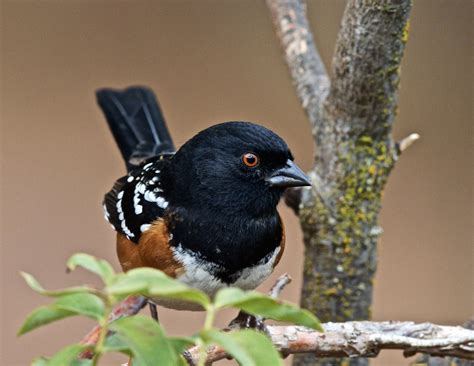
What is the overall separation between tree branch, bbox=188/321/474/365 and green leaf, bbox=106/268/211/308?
97cm

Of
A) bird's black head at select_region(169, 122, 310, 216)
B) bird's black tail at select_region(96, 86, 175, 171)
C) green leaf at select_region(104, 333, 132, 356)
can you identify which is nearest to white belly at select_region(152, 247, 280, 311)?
bird's black head at select_region(169, 122, 310, 216)

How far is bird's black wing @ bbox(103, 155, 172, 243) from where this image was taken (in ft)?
5.98

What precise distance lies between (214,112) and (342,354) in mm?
2718

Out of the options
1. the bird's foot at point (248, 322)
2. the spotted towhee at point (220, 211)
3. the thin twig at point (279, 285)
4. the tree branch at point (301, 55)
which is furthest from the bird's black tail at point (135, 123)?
the thin twig at point (279, 285)

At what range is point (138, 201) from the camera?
192cm

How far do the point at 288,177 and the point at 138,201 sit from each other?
0.45 meters

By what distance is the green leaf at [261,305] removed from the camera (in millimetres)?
538

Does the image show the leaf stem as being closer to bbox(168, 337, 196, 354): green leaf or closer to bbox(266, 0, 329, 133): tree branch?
bbox(168, 337, 196, 354): green leaf

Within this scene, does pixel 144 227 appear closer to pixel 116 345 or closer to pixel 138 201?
pixel 138 201

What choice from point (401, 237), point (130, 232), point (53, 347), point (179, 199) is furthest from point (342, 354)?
point (401, 237)

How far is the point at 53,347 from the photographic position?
11.3ft

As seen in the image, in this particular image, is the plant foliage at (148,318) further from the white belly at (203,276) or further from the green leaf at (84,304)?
the white belly at (203,276)

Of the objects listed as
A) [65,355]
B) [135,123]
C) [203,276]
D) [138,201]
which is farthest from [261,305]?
[135,123]

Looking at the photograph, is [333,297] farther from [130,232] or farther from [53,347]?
[53,347]
